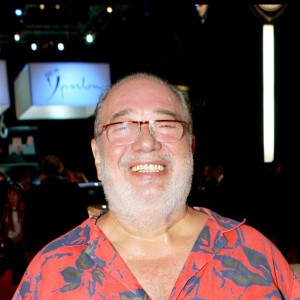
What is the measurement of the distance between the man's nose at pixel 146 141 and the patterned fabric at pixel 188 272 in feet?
1.17

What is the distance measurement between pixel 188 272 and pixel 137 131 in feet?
1.74

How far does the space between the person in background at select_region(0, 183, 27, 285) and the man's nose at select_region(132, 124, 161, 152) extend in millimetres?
3361

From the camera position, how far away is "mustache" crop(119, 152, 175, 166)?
1.37m

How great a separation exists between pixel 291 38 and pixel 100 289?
6.10 m

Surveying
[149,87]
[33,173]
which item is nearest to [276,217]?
[149,87]

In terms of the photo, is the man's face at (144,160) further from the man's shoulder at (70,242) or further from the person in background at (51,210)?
the person in background at (51,210)

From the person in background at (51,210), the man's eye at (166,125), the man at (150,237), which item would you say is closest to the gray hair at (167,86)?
the man at (150,237)

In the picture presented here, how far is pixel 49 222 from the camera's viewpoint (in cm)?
369

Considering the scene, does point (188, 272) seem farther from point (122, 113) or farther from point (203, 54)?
point (203, 54)

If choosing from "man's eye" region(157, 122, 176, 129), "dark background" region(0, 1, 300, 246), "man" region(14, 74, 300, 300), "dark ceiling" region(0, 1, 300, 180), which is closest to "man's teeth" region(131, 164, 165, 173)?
"man" region(14, 74, 300, 300)

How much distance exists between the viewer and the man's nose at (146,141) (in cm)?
137

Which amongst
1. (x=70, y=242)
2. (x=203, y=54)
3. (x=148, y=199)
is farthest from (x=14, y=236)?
(x=203, y=54)

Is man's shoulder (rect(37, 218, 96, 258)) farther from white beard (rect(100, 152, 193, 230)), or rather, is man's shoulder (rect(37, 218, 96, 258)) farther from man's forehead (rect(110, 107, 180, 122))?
man's forehead (rect(110, 107, 180, 122))

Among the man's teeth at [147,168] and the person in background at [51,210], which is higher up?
the man's teeth at [147,168]
